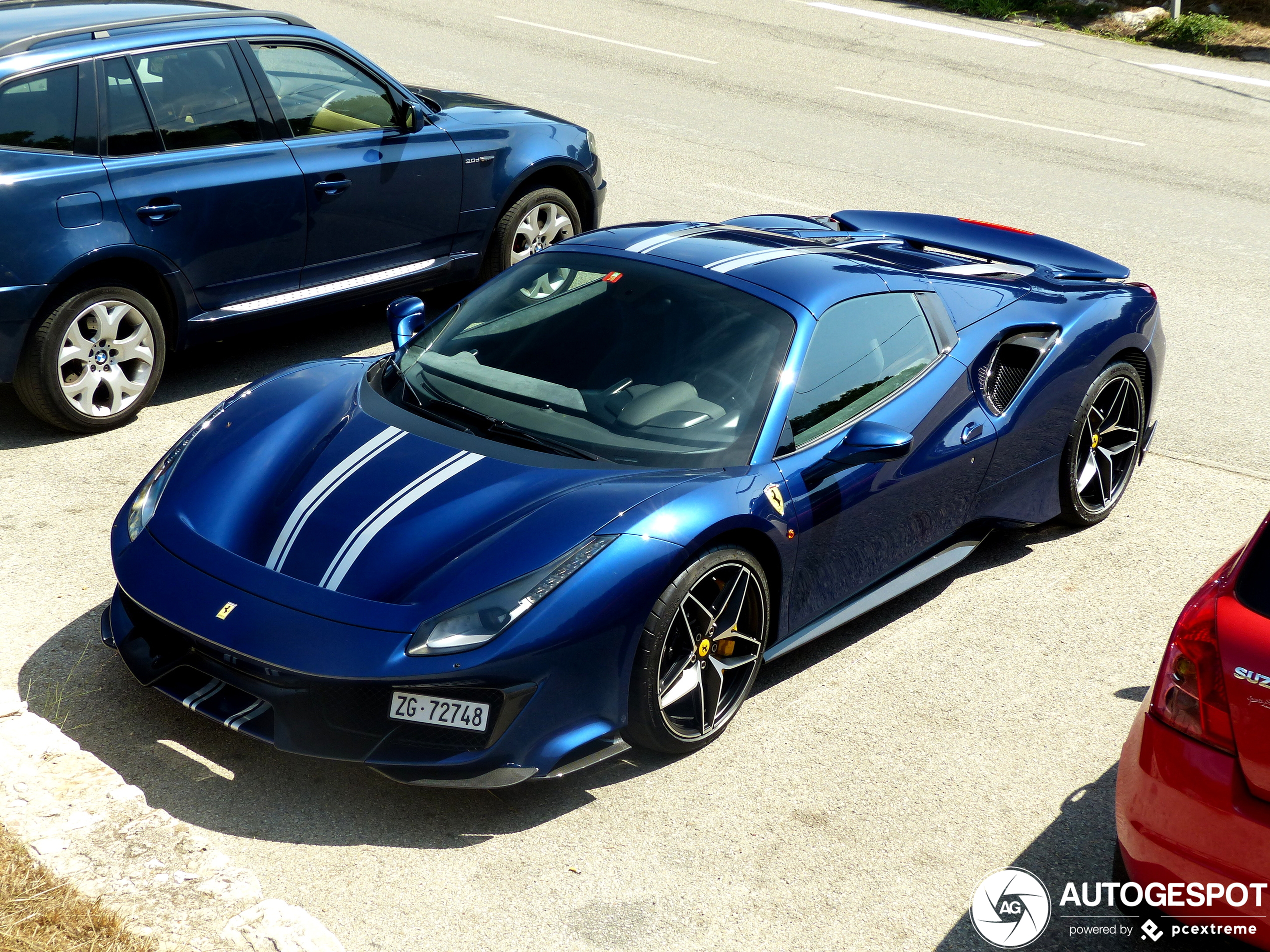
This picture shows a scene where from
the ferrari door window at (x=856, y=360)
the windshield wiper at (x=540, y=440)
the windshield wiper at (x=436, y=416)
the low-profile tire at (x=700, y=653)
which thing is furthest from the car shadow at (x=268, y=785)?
the ferrari door window at (x=856, y=360)

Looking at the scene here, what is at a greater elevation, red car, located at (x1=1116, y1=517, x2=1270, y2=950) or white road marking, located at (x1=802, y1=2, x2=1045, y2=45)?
white road marking, located at (x1=802, y1=2, x2=1045, y2=45)

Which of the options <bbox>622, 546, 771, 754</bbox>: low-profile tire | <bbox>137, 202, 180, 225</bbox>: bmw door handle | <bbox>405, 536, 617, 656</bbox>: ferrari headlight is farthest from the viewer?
<bbox>137, 202, 180, 225</bbox>: bmw door handle

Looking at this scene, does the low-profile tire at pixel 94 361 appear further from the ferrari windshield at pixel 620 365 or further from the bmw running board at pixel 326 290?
the ferrari windshield at pixel 620 365

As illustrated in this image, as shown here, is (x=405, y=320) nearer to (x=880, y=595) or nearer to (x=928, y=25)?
(x=880, y=595)

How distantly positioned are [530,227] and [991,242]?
3011mm

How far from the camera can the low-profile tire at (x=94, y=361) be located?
6234 mm

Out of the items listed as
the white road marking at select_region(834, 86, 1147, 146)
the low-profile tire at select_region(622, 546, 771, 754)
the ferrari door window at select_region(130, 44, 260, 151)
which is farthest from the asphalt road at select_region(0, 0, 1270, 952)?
the white road marking at select_region(834, 86, 1147, 146)

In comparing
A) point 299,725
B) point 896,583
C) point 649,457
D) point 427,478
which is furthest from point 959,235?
point 299,725

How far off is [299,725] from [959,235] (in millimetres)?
4197

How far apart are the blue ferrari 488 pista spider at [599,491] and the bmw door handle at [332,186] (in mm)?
1852

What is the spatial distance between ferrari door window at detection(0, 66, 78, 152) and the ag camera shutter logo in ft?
16.9

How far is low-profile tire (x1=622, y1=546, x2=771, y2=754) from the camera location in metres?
4.09

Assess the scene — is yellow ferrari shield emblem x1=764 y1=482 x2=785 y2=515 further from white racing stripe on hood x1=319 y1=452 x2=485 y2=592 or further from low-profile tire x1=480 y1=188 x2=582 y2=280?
low-profile tire x1=480 y1=188 x2=582 y2=280

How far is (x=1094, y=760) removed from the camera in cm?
449
